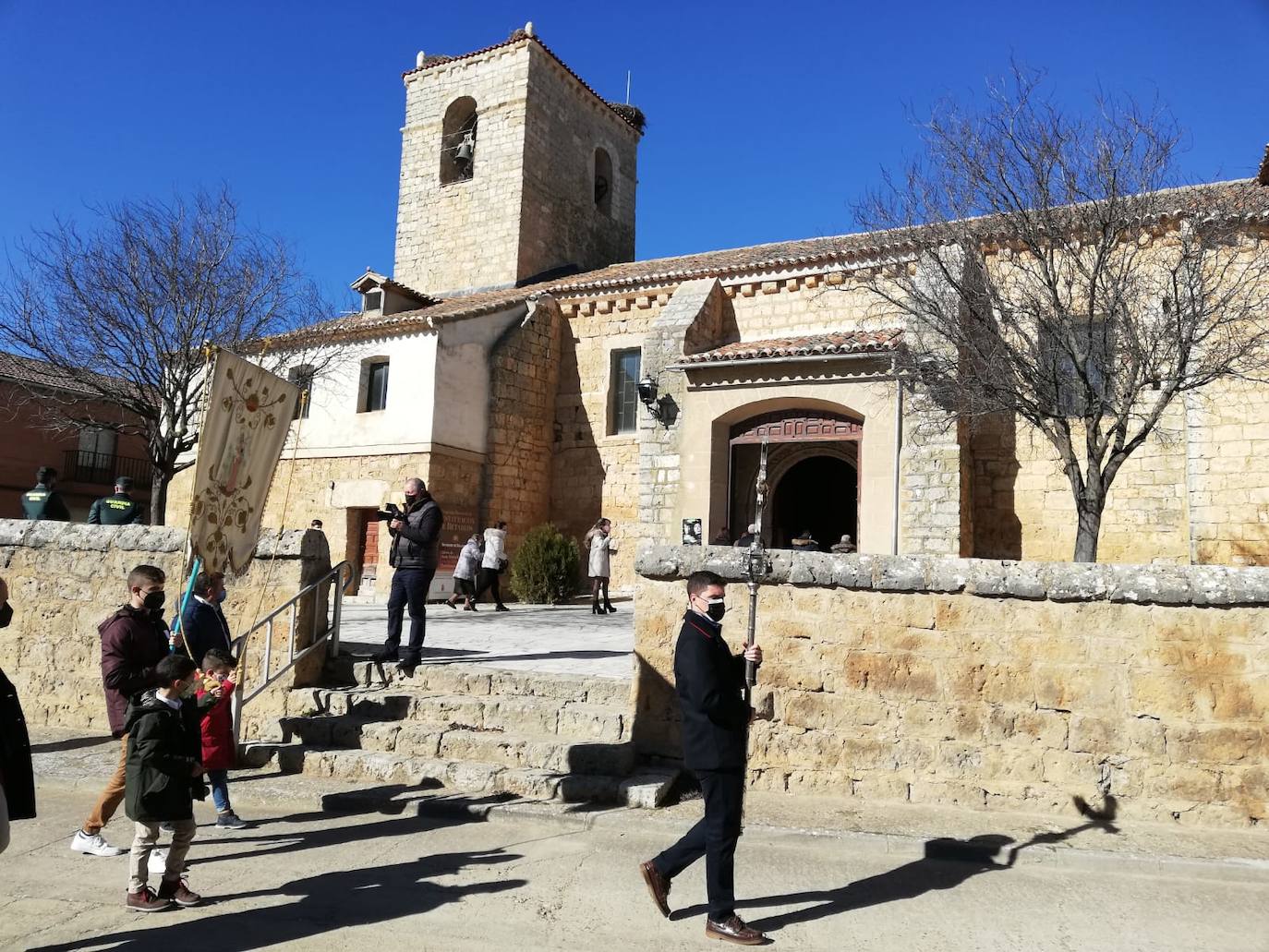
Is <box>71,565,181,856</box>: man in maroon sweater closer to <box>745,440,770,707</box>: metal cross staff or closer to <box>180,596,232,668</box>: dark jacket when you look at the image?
<box>180,596,232,668</box>: dark jacket

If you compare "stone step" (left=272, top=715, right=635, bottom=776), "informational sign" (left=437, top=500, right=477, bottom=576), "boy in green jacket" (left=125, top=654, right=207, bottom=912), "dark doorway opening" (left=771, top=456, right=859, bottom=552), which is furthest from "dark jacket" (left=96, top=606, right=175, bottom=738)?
"dark doorway opening" (left=771, top=456, right=859, bottom=552)

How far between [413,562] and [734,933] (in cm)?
463

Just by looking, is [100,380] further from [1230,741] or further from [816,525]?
[1230,741]

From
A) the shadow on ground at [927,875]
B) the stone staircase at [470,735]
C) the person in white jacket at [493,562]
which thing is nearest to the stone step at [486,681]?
the stone staircase at [470,735]

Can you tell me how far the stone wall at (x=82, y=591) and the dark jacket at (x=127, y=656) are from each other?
2.53 m

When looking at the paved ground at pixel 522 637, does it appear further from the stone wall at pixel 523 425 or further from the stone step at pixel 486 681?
the stone wall at pixel 523 425

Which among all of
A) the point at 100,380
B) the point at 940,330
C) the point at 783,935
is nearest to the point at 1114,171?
the point at 940,330

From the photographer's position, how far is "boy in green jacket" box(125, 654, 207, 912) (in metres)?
3.83

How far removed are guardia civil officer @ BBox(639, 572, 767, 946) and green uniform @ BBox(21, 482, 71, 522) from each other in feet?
25.4

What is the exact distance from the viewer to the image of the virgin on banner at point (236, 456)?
524 centimetres

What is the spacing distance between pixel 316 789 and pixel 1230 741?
18.7ft

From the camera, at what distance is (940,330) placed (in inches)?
432

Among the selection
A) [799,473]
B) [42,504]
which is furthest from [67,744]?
[799,473]

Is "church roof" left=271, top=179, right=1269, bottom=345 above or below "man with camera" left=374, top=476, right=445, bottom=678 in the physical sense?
above
